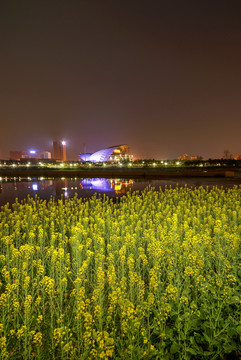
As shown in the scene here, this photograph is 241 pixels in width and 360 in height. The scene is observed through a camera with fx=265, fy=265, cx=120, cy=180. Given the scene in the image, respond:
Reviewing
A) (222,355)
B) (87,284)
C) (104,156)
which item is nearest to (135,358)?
(222,355)

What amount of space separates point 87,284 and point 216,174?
30.7m

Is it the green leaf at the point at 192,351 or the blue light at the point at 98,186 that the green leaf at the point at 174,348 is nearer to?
the green leaf at the point at 192,351

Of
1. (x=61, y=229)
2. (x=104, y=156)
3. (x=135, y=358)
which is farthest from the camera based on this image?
(x=104, y=156)

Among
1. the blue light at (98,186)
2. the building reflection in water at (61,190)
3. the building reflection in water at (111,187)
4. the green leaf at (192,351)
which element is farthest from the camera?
the blue light at (98,186)

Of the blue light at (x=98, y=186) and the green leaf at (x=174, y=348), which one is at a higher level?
the blue light at (x=98, y=186)

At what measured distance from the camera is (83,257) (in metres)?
5.68

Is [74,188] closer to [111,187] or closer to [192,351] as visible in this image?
[111,187]

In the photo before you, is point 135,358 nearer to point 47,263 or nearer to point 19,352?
point 19,352

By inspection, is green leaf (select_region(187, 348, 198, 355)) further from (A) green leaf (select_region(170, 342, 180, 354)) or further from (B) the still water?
(B) the still water

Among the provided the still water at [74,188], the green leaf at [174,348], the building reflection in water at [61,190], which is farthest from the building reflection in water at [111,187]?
the green leaf at [174,348]

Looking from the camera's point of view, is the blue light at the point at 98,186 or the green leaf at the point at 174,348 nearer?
the green leaf at the point at 174,348

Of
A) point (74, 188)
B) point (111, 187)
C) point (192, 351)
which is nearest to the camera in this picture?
point (192, 351)

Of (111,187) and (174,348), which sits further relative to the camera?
(111,187)

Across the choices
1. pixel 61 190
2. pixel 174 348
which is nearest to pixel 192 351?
pixel 174 348
